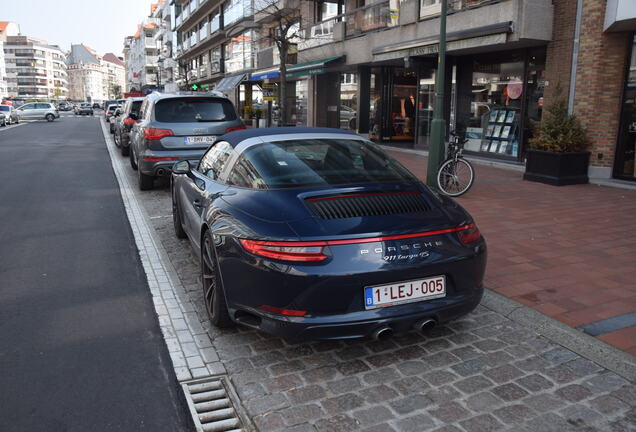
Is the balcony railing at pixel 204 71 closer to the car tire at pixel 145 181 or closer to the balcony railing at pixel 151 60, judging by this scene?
the car tire at pixel 145 181

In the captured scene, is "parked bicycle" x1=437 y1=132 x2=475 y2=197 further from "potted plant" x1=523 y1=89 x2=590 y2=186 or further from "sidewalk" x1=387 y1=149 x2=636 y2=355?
"potted plant" x1=523 y1=89 x2=590 y2=186

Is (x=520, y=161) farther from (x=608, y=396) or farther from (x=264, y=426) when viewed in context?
(x=264, y=426)

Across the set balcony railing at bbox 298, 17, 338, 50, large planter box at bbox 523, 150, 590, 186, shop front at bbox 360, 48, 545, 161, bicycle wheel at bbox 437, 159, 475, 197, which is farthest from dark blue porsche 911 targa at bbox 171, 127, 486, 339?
balcony railing at bbox 298, 17, 338, 50

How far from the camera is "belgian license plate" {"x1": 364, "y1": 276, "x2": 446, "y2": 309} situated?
328 centimetres

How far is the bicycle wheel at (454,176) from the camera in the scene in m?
9.83

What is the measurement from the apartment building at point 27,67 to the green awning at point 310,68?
177 metres

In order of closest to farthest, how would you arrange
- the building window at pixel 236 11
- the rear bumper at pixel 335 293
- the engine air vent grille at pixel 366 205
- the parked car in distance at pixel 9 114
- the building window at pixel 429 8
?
the rear bumper at pixel 335 293
the engine air vent grille at pixel 366 205
the building window at pixel 429 8
the building window at pixel 236 11
the parked car in distance at pixel 9 114

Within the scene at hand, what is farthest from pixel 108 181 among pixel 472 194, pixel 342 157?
pixel 342 157

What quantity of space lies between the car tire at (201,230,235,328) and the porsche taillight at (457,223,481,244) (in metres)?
1.66

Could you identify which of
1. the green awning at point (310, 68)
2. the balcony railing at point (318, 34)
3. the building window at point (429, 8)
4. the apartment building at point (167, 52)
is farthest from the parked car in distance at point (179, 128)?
the apartment building at point (167, 52)

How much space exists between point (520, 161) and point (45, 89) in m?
199

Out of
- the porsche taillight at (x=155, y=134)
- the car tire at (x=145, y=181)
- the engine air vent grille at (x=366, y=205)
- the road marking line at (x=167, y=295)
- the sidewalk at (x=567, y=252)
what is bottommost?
the road marking line at (x=167, y=295)

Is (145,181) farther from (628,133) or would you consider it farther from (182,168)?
(628,133)

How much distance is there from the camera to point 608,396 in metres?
3.15
